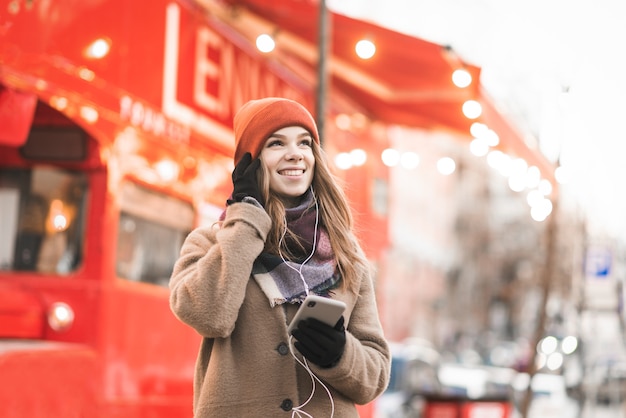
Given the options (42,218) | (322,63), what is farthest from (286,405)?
(322,63)

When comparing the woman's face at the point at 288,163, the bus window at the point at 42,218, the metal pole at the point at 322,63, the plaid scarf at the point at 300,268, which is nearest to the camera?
the plaid scarf at the point at 300,268

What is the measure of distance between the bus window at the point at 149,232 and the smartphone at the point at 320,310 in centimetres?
370

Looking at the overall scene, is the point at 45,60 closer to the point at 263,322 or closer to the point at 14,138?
the point at 14,138

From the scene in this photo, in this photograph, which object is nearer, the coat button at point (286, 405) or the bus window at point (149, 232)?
the coat button at point (286, 405)

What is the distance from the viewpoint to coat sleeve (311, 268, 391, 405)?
289 centimetres

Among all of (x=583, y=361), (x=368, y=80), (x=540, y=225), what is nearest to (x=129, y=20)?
(x=368, y=80)

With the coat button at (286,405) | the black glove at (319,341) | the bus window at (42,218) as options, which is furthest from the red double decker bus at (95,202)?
the black glove at (319,341)

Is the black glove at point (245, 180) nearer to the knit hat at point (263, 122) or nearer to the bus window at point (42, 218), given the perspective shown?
the knit hat at point (263, 122)

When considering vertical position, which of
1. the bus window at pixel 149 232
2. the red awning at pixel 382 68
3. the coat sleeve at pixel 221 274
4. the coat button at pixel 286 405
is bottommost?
the coat button at pixel 286 405

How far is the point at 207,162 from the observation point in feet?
24.3

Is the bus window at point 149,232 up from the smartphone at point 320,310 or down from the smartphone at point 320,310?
up

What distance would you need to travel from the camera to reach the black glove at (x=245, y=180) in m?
3.04

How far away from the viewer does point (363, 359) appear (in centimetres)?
296

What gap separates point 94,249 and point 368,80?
14.9ft
